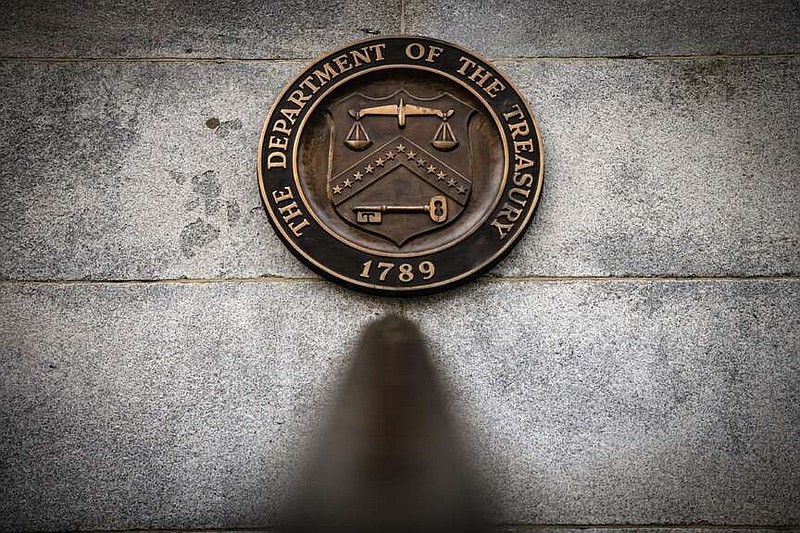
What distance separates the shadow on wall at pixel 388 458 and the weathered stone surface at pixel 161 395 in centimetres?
13

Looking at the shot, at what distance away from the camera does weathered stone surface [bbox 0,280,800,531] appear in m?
3.30

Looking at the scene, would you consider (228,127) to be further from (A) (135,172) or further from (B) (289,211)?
(B) (289,211)

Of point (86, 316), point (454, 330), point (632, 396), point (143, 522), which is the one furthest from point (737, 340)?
point (86, 316)

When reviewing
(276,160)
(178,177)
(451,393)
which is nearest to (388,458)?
(451,393)

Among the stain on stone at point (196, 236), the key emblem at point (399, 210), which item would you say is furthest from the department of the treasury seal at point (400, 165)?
the stain on stone at point (196, 236)

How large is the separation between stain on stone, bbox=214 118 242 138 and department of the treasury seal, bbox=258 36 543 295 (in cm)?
23

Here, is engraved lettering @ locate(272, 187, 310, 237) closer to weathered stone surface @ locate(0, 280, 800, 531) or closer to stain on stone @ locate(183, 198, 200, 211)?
weathered stone surface @ locate(0, 280, 800, 531)

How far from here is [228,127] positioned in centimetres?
381

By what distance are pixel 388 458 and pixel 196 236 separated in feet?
5.00

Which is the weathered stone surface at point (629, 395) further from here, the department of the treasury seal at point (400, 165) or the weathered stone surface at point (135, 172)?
the weathered stone surface at point (135, 172)

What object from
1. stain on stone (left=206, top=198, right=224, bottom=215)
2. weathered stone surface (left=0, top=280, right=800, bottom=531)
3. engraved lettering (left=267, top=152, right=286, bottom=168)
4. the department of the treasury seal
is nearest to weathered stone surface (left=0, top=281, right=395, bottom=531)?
weathered stone surface (left=0, top=280, right=800, bottom=531)

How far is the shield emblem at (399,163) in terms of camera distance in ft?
11.9

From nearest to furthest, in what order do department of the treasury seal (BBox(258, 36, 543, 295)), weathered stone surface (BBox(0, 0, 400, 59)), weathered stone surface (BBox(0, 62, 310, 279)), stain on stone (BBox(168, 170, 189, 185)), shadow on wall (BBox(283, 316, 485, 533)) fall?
shadow on wall (BBox(283, 316, 485, 533))
department of the treasury seal (BBox(258, 36, 543, 295))
weathered stone surface (BBox(0, 62, 310, 279))
stain on stone (BBox(168, 170, 189, 185))
weathered stone surface (BBox(0, 0, 400, 59))

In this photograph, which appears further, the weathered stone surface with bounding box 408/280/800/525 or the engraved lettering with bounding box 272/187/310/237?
the engraved lettering with bounding box 272/187/310/237
